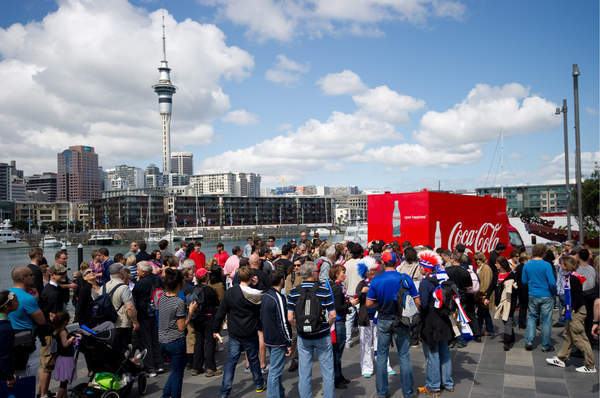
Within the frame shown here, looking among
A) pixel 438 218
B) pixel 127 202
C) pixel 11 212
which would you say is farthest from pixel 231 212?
pixel 438 218

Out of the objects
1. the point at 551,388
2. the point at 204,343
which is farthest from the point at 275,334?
the point at 551,388

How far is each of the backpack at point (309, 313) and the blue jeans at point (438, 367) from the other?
182 centimetres

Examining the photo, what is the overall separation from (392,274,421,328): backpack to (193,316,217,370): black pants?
9.82ft

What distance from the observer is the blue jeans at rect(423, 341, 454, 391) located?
547 centimetres

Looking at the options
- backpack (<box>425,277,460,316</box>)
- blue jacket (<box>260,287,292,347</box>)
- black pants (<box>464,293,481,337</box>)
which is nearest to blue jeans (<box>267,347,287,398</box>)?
blue jacket (<box>260,287,292,347</box>)

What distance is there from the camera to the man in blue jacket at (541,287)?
22.7ft

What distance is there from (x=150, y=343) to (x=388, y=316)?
394cm

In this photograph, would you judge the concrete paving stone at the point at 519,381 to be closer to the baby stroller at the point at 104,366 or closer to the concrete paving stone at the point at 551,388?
the concrete paving stone at the point at 551,388

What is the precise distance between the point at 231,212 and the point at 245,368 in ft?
414

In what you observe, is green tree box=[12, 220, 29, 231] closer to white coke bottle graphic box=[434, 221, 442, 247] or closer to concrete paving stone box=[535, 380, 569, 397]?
white coke bottle graphic box=[434, 221, 442, 247]

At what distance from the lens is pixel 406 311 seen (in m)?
5.18

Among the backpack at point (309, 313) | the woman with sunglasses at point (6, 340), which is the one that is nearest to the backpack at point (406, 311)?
the backpack at point (309, 313)

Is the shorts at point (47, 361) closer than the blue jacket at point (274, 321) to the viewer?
No

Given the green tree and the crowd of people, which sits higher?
the crowd of people
